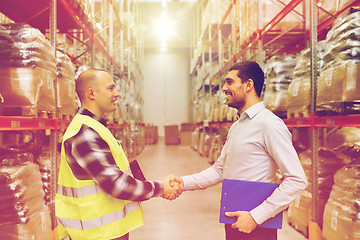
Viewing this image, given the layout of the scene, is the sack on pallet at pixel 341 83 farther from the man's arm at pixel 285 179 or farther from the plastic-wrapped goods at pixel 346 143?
the man's arm at pixel 285 179

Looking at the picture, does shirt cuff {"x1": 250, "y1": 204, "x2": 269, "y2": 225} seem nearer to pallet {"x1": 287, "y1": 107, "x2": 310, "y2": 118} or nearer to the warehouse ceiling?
pallet {"x1": 287, "y1": 107, "x2": 310, "y2": 118}

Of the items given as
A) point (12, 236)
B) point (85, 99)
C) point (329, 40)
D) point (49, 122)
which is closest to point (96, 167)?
point (85, 99)

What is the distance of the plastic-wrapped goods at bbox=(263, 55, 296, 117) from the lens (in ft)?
14.4

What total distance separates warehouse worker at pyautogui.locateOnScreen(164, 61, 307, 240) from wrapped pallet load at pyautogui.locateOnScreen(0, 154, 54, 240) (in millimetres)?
1891

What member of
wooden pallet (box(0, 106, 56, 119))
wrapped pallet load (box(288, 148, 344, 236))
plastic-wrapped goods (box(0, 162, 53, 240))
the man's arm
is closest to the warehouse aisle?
wrapped pallet load (box(288, 148, 344, 236))

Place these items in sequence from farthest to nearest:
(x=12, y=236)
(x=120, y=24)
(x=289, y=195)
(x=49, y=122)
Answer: (x=120, y=24), (x=49, y=122), (x=12, y=236), (x=289, y=195)

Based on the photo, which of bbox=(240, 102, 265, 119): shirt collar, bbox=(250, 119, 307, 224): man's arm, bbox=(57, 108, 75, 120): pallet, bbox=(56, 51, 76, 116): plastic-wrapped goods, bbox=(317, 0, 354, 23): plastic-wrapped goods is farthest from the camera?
bbox=(317, 0, 354, 23): plastic-wrapped goods

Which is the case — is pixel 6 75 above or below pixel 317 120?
above

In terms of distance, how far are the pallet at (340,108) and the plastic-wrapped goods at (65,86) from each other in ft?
9.86

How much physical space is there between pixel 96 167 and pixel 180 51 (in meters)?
20.9

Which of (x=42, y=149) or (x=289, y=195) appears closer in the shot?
(x=289, y=195)

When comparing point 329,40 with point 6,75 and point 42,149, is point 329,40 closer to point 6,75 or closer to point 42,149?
point 6,75

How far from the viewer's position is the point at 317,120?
328cm

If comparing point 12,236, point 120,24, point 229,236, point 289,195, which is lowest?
point 12,236
